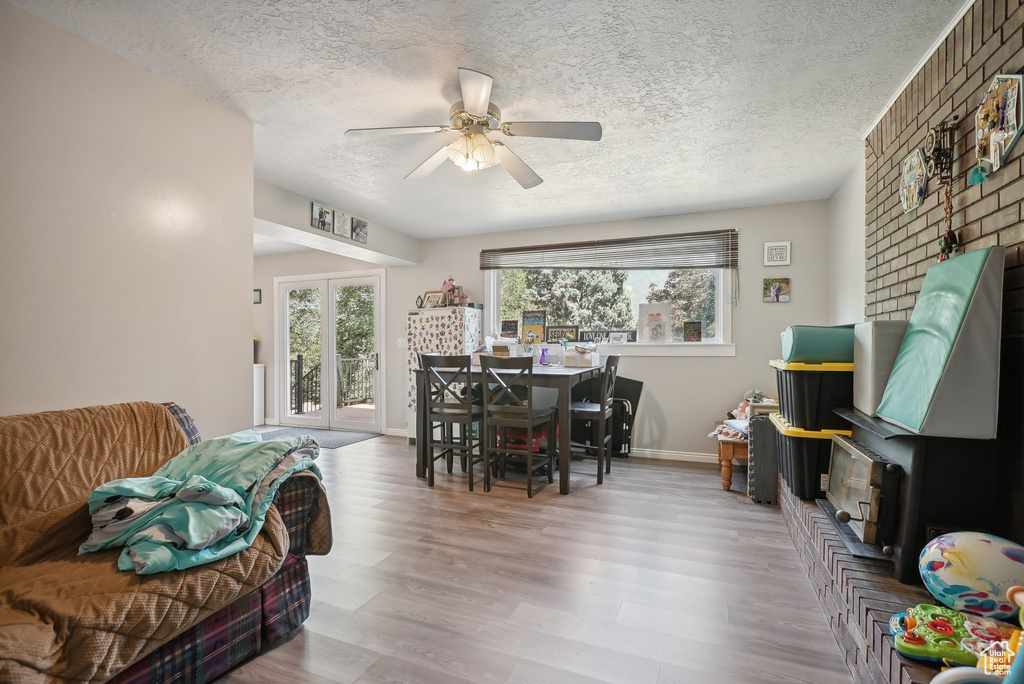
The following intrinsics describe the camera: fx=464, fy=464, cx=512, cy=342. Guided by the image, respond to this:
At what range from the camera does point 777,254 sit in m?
4.10

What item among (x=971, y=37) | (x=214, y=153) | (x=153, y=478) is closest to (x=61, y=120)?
(x=214, y=153)

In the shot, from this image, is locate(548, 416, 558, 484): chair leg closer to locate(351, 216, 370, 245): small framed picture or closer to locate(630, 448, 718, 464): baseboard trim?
locate(630, 448, 718, 464): baseboard trim

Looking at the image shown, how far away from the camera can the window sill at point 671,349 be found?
14.0 ft

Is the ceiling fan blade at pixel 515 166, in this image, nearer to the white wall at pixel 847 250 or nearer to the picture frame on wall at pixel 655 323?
the white wall at pixel 847 250

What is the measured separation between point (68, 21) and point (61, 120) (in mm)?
370

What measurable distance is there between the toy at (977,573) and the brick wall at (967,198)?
0.18 metres

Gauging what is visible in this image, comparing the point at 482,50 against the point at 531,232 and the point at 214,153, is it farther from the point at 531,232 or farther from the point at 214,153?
the point at 531,232

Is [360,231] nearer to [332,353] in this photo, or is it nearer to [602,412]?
[332,353]

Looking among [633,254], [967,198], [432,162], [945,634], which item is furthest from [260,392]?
[967,198]

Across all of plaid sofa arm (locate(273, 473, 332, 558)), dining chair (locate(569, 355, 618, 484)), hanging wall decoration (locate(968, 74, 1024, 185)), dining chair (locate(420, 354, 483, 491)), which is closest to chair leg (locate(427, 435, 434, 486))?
dining chair (locate(420, 354, 483, 491))

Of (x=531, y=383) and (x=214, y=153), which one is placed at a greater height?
(x=214, y=153)

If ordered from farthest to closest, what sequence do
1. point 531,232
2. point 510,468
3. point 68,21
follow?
point 531,232 → point 510,468 → point 68,21

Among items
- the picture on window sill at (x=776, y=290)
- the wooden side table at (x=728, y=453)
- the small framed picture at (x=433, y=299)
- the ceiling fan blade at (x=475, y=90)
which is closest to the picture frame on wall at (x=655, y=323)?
the picture on window sill at (x=776, y=290)

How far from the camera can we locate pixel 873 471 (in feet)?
5.03
